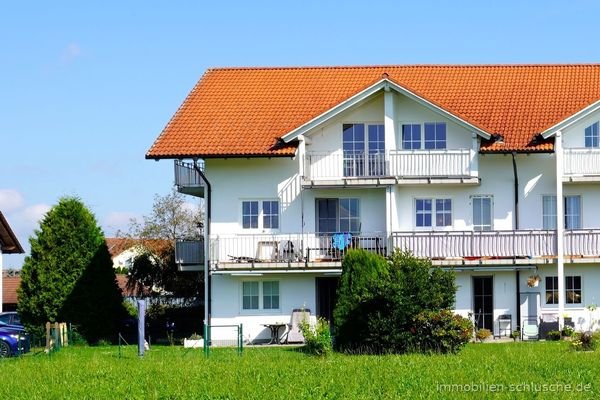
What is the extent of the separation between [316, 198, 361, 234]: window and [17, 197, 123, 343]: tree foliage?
782 centimetres

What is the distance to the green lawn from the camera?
23938mm

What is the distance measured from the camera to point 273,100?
149 ft

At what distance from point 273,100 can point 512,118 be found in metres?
8.49

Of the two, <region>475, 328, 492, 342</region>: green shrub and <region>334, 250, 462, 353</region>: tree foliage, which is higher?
<region>334, 250, 462, 353</region>: tree foliage

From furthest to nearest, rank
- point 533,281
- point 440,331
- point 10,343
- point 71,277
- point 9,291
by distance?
point 9,291 < point 71,277 < point 533,281 < point 10,343 < point 440,331

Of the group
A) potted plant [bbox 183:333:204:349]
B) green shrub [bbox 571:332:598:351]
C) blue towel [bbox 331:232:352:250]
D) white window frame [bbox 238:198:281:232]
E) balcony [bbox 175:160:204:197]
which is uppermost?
balcony [bbox 175:160:204:197]

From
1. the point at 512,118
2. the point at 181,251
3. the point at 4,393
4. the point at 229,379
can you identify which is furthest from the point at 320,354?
the point at 512,118

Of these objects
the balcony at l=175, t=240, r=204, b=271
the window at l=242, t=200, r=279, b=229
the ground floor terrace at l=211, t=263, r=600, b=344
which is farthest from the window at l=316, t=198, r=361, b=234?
the balcony at l=175, t=240, r=204, b=271

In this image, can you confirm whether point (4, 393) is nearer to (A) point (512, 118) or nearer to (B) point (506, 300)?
(B) point (506, 300)

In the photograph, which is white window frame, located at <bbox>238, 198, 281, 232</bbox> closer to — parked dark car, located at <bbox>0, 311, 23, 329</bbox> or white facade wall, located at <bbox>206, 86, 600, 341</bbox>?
white facade wall, located at <bbox>206, 86, 600, 341</bbox>

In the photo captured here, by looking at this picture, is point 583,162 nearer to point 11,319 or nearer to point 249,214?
point 249,214

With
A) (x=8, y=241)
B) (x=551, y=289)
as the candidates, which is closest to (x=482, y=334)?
(x=551, y=289)

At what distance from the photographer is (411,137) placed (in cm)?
4250

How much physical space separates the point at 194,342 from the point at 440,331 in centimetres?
1036
